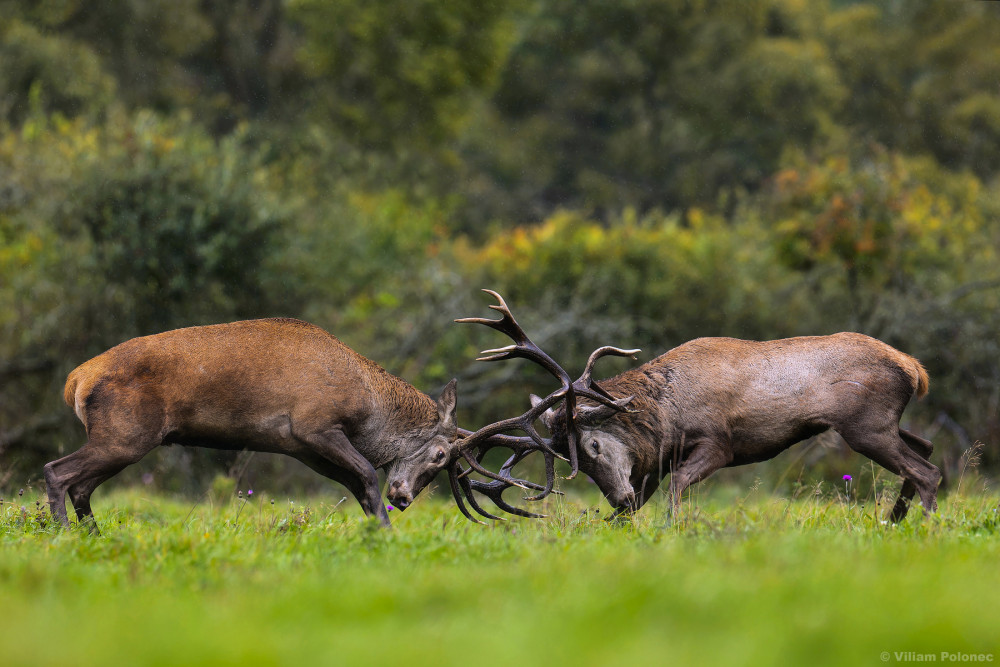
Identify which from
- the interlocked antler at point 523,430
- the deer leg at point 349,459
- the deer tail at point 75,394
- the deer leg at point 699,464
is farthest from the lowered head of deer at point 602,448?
the deer tail at point 75,394

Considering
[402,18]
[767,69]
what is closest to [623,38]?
[767,69]

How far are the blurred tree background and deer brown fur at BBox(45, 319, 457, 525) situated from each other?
7.05 meters

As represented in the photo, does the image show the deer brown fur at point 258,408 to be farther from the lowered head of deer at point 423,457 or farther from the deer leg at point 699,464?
the deer leg at point 699,464

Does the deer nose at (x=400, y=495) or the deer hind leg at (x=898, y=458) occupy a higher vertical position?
the deer hind leg at (x=898, y=458)

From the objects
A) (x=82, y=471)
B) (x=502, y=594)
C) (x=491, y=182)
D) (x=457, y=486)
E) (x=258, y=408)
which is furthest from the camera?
(x=491, y=182)

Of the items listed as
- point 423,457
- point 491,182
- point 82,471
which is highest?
point 82,471

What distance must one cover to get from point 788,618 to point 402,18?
28714 mm

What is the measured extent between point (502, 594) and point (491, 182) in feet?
113

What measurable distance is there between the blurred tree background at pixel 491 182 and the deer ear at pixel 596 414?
7891mm

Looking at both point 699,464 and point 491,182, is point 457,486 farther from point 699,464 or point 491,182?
point 491,182

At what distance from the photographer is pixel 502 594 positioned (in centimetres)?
475

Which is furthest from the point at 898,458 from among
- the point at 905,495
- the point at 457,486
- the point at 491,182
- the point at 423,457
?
the point at 491,182

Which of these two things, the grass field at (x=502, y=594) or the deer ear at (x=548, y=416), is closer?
the grass field at (x=502, y=594)

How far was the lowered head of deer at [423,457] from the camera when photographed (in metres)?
8.77
